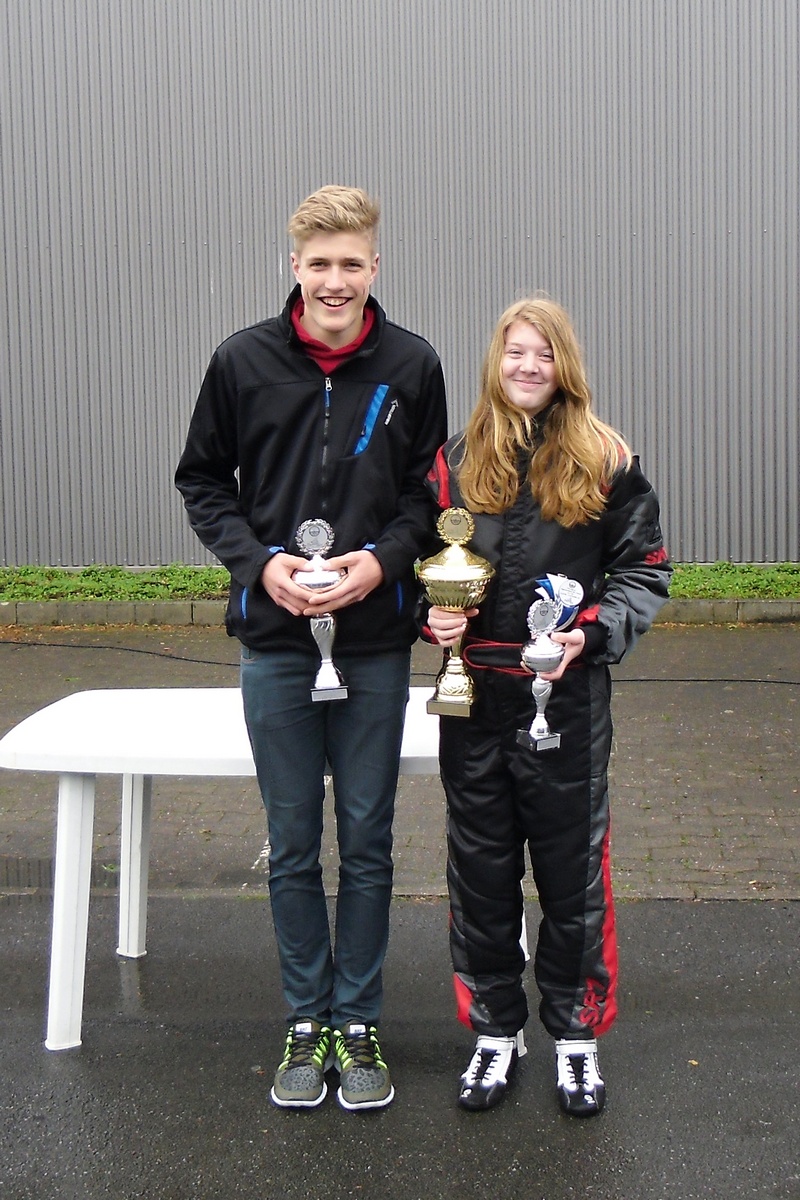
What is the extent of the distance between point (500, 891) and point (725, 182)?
354 inches

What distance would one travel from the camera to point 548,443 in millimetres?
3174

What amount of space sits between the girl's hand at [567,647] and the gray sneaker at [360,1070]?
1071 millimetres

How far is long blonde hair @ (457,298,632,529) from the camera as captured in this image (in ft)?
10.3

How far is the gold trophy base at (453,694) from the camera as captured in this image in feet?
10.3

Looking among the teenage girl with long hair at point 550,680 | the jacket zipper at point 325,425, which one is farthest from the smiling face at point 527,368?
the jacket zipper at point 325,425

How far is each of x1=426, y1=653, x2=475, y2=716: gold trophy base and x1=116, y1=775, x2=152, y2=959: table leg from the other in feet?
4.35

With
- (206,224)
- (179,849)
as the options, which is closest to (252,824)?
(179,849)

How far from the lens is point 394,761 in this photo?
337 centimetres

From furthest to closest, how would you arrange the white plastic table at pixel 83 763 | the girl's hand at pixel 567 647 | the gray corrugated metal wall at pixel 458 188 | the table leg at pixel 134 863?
1. the gray corrugated metal wall at pixel 458 188
2. the table leg at pixel 134 863
3. the white plastic table at pixel 83 763
4. the girl's hand at pixel 567 647

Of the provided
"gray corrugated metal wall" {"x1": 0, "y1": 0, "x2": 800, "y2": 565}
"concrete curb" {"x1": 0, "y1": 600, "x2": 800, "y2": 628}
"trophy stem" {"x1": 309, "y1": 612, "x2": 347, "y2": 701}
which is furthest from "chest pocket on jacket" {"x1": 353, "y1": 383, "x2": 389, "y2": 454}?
"gray corrugated metal wall" {"x1": 0, "y1": 0, "x2": 800, "y2": 565}

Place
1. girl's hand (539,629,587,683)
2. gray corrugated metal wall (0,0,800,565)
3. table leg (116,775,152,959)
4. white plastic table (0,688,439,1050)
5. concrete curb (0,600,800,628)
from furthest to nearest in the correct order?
gray corrugated metal wall (0,0,800,565) → concrete curb (0,600,800,628) → table leg (116,775,152,959) → white plastic table (0,688,439,1050) → girl's hand (539,629,587,683)

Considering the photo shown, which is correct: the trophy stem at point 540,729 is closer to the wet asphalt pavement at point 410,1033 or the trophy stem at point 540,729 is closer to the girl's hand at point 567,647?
the girl's hand at point 567,647

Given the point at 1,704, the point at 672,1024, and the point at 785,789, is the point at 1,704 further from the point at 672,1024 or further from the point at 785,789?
the point at 672,1024

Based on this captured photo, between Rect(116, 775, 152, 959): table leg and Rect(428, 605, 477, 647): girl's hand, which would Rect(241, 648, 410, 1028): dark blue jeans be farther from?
Rect(116, 775, 152, 959): table leg
